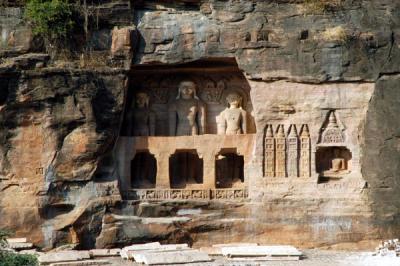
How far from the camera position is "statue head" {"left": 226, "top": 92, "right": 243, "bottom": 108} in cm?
1956

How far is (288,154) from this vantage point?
18688 millimetres

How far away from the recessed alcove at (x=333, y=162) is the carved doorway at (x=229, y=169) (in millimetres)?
1723

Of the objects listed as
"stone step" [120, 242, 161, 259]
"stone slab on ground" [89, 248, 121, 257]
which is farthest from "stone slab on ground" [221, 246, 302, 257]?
"stone slab on ground" [89, 248, 121, 257]

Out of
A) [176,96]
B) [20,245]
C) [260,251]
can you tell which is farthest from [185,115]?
[20,245]

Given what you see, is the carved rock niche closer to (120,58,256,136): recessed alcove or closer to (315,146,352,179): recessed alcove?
(315,146,352,179): recessed alcove

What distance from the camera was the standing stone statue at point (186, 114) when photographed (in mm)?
19500

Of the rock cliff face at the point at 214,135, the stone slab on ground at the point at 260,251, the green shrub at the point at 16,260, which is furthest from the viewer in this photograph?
the rock cliff face at the point at 214,135

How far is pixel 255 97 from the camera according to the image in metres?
18.7

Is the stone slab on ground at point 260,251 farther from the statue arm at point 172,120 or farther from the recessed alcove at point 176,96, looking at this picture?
the statue arm at point 172,120

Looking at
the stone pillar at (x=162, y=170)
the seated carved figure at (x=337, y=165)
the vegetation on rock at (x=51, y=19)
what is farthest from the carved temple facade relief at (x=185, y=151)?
the vegetation on rock at (x=51, y=19)

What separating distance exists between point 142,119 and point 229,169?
7.22 feet

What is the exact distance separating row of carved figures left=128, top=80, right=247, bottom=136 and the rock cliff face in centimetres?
64

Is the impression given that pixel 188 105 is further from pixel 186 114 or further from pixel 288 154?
pixel 288 154

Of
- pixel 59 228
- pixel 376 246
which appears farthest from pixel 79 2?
pixel 376 246
